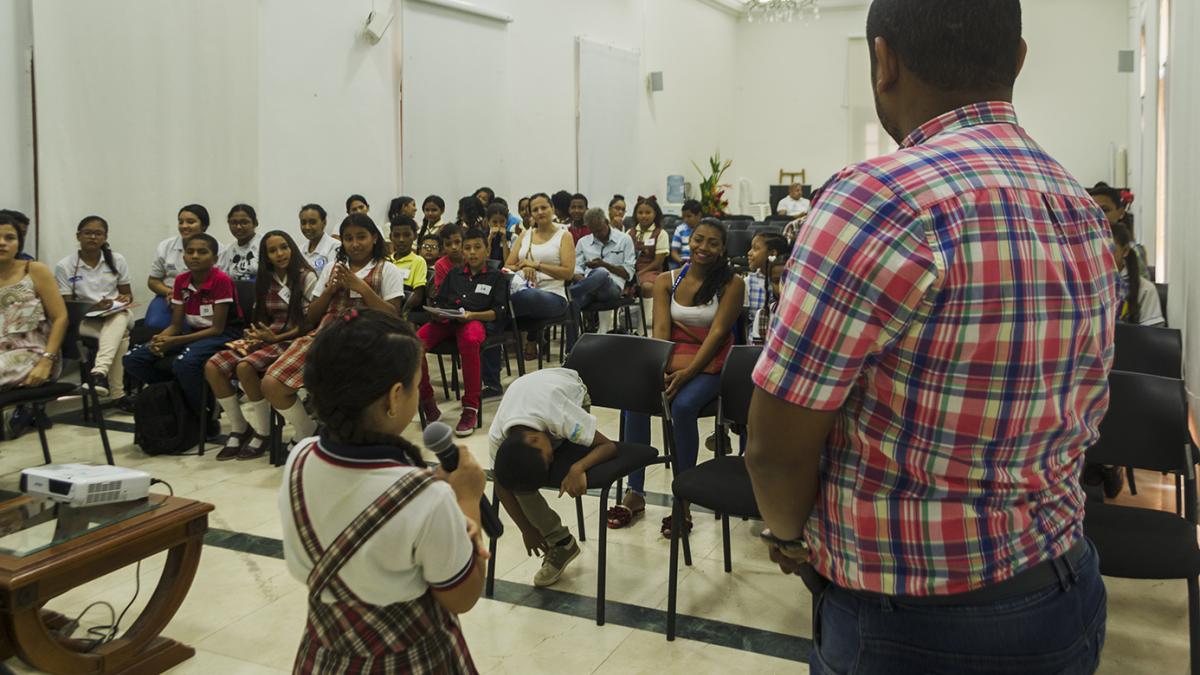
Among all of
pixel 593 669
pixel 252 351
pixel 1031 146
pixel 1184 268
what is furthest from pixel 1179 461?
pixel 252 351

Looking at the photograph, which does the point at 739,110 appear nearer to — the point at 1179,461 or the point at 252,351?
the point at 252,351

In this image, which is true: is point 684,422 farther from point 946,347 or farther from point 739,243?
point 739,243

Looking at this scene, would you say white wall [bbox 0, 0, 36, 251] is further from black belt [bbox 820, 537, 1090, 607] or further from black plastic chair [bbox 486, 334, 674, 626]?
black belt [bbox 820, 537, 1090, 607]

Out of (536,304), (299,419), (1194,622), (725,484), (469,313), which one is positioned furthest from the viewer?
(536,304)

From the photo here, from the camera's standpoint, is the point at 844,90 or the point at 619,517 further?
the point at 844,90

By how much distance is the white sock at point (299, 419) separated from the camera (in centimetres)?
473

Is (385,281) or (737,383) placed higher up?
(385,281)

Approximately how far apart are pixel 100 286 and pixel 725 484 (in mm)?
4543

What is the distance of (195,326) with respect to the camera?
17.5ft

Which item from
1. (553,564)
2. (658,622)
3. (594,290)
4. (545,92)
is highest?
(545,92)

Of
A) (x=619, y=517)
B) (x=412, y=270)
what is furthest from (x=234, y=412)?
(x=619, y=517)

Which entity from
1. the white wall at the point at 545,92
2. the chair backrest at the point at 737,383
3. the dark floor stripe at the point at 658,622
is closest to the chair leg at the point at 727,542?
the dark floor stripe at the point at 658,622

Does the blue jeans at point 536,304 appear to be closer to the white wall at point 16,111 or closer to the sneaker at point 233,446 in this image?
the sneaker at point 233,446

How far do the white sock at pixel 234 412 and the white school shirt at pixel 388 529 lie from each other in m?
3.60
